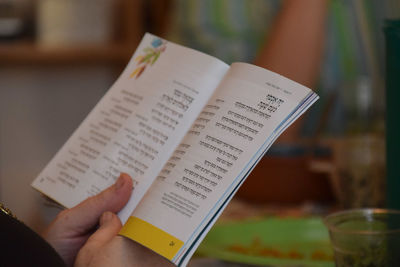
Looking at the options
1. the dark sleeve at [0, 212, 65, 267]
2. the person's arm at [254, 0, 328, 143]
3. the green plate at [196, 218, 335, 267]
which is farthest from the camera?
the person's arm at [254, 0, 328, 143]

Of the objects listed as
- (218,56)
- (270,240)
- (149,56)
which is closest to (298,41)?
(218,56)

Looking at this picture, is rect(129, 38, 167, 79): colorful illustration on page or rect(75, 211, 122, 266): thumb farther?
rect(129, 38, 167, 79): colorful illustration on page

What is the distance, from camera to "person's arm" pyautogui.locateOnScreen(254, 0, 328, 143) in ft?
5.54

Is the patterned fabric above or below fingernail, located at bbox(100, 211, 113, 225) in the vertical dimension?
above

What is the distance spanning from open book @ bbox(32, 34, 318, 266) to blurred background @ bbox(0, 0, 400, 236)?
0.54m

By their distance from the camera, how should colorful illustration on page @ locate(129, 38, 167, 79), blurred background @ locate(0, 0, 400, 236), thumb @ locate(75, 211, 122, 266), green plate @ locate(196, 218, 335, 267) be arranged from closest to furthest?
1. thumb @ locate(75, 211, 122, 266)
2. colorful illustration on page @ locate(129, 38, 167, 79)
3. green plate @ locate(196, 218, 335, 267)
4. blurred background @ locate(0, 0, 400, 236)

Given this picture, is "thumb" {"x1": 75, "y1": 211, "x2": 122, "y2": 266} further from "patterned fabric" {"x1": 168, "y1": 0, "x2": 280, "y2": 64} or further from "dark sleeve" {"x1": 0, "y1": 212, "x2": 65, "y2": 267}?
"patterned fabric" {"x1": 168, "y1": 0, "x2": 280, "y2": 64}

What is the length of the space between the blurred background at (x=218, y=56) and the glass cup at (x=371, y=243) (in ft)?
1.44

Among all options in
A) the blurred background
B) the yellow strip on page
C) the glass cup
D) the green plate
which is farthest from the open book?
the blurred background

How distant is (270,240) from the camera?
1113 mm

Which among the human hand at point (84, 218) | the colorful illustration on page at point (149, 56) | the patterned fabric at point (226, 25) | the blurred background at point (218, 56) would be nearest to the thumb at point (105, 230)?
the human hand at point (84, 218)

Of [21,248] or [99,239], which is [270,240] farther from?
[21,248]

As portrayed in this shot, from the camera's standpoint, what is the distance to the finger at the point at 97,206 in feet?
2.34

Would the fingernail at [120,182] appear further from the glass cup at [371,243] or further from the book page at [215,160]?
the glass cup at [371,243]
